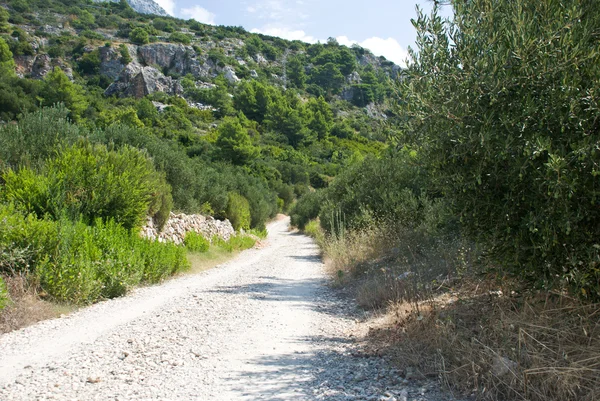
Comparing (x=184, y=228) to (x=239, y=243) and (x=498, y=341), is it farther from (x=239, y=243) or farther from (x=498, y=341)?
(x=498, y=341)

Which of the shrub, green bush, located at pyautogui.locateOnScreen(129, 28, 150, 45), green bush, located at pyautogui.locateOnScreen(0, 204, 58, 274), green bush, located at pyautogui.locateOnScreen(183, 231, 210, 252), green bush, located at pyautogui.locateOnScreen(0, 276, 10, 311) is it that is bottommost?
green bush, located at pyautogui.locateOnScreen(183, 231, 210, 252)

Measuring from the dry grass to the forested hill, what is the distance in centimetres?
592

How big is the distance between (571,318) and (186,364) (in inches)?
153

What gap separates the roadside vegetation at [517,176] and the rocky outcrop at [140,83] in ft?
281

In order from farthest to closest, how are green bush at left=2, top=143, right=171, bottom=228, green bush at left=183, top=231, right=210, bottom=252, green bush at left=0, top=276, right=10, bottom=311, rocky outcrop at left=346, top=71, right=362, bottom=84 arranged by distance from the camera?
rocky outcrop at left=346, top=71, right=362, bottom=84 → green bush at left=183, top=231, right=210, bottom=252 → green bush at left=2, top=143, right=171, bottom=228 → green bush at left=0, top=276, right=10, bottom=311

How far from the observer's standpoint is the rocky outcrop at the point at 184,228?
15945 millimetres

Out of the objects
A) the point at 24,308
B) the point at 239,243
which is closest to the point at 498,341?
the point at 24,308

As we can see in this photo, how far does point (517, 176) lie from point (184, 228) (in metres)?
17.3

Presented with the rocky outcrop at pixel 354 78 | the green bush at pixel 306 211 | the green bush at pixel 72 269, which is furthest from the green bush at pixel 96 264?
the rocky outcrop at pixel 354 78

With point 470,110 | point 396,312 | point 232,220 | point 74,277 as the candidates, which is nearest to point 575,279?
point 470,110

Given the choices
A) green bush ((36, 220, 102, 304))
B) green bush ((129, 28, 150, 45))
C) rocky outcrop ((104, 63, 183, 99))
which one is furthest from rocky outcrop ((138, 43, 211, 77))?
green bush ((36, 220, 102, 304))

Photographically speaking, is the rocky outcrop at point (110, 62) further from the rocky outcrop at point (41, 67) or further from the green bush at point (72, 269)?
the green bush at point (72, 269)

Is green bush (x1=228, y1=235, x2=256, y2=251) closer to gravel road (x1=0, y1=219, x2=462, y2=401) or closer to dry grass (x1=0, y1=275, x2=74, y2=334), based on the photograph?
gravel road (x1=0, y1=219, x2=462, y2=401)

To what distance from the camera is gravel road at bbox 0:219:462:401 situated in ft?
12.9
